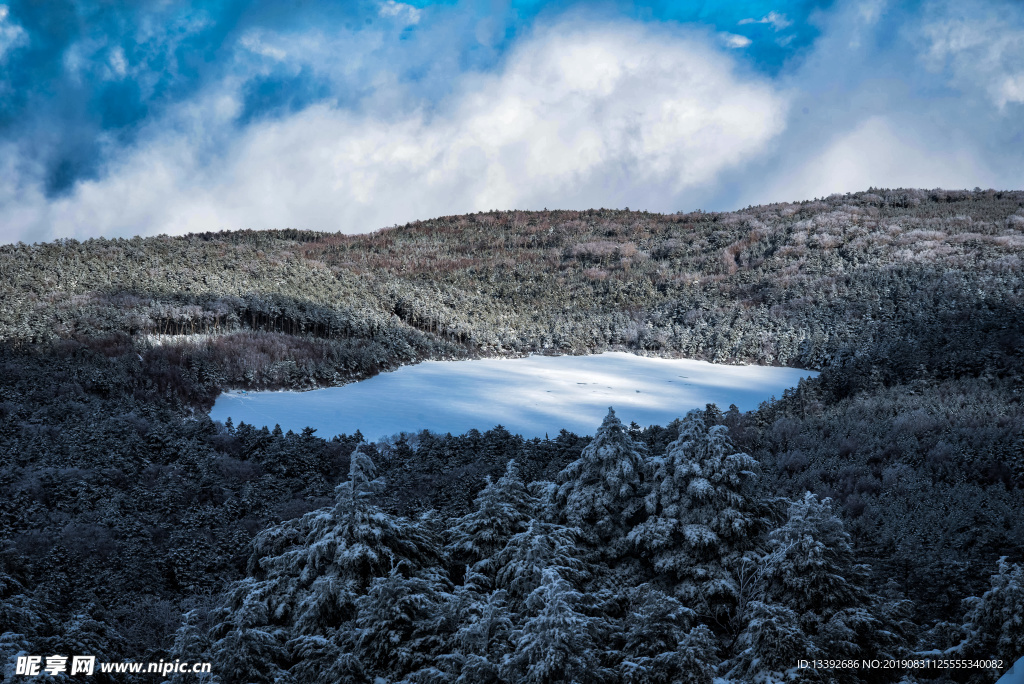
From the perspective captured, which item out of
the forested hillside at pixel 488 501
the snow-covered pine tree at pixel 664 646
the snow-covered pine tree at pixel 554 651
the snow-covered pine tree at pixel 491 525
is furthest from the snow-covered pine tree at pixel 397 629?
the snow-covered pine tree at pixel 664 646

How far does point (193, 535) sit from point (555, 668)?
7184 millimetres

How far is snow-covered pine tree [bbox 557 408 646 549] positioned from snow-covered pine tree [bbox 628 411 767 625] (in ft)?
1.15

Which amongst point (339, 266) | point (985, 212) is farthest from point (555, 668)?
point (985, 212)

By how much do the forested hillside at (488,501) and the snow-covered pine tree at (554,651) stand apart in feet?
0.09

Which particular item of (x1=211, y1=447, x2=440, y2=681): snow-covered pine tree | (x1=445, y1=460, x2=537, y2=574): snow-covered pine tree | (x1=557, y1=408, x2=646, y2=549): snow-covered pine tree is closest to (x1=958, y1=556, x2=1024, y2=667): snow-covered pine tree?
(x1=557, y1=408, x2=646, y2=549): snow-covered pine tree

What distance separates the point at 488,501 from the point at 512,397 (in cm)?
1081

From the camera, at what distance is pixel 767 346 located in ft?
83.1

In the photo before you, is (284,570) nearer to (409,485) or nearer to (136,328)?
(409,485)

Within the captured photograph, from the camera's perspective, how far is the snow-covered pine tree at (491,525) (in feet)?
25.5

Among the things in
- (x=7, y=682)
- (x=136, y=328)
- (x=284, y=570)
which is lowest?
(x=7, y=682)

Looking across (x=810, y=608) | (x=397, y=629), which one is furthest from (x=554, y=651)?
(x=810, y=608)

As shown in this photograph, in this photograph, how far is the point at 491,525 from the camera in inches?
310

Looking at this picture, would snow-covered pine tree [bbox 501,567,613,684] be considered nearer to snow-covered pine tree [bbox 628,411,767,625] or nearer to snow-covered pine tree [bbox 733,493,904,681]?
snow-covered pine tree [bbox 733,493,904,681]

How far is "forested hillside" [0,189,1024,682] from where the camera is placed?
594 centimetres
